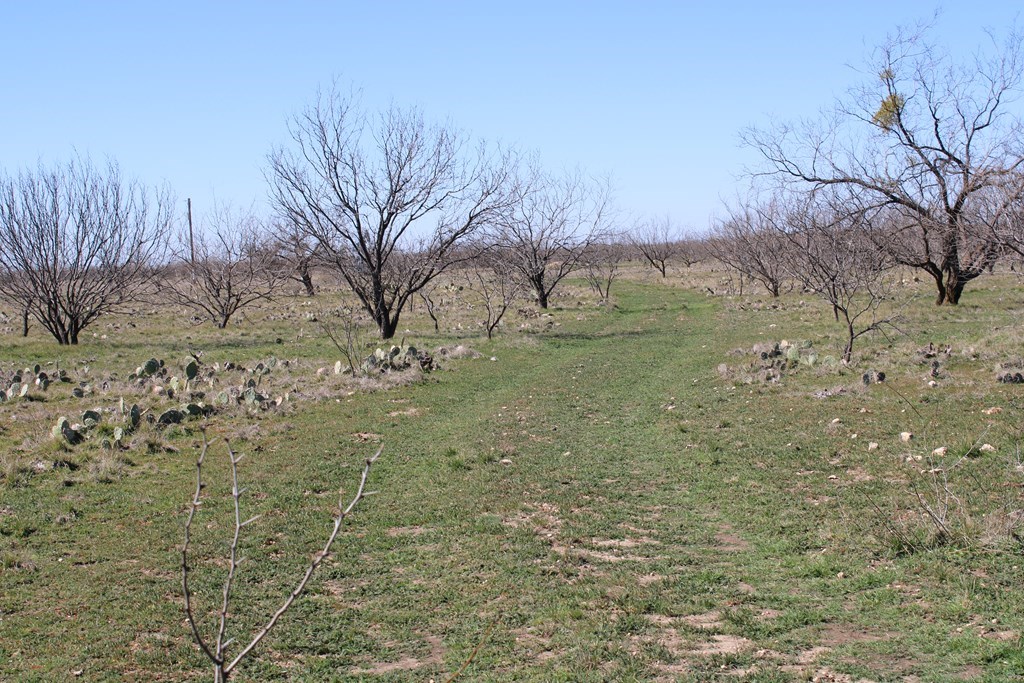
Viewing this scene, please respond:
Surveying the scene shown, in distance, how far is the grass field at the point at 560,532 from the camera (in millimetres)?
4727

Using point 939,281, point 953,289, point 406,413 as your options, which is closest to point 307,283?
point 939,281

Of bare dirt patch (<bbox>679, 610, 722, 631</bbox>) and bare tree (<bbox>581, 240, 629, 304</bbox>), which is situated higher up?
bare tree (<bbox>581, 240, 629, 304</bbox>)

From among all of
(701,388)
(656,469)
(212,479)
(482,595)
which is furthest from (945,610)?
(701,388)

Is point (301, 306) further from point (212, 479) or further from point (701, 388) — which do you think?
point (212, 479)

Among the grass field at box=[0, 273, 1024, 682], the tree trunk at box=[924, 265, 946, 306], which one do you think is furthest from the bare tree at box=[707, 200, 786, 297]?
the grass field at box=[0, 273, 1024, 682]

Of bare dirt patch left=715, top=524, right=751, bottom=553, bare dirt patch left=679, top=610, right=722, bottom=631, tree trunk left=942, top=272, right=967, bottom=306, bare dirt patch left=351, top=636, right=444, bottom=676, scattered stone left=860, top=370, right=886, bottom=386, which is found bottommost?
bare dirt patch left=351, top=636, right=444, bottom=676

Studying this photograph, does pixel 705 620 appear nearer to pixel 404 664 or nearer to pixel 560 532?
pixel 404 664

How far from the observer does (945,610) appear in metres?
4.86

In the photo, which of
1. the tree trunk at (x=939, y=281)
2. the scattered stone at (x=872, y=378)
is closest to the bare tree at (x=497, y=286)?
the scattered stone at (x=872, y=378)

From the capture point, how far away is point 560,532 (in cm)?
704

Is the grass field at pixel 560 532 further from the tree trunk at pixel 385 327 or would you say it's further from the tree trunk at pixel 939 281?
the tree trunk at pixel 939 281

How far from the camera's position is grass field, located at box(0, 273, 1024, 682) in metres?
4.73

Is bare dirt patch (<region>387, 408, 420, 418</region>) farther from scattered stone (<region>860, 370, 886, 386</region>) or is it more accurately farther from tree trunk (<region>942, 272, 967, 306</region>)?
tree trunk (<region>942, 272, 967, 306</region>)

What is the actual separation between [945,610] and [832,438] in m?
5.06
